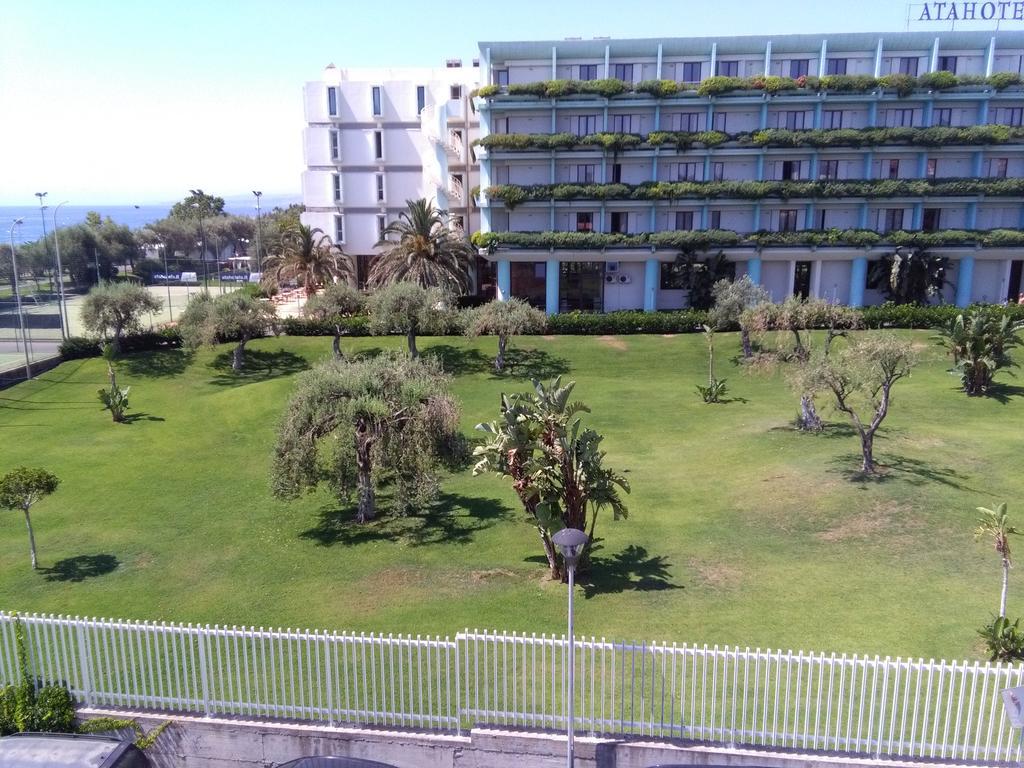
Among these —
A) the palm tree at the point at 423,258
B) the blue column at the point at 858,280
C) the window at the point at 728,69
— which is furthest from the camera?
the blue column at the point at 858,280

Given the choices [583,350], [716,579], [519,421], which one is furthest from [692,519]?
[583,350]

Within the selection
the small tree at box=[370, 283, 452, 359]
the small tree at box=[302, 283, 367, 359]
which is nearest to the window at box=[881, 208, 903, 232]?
the small tree at box=[370, 283, 452, 359]

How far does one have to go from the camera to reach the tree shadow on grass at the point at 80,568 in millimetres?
21469

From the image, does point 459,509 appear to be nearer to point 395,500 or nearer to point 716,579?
point 395,500

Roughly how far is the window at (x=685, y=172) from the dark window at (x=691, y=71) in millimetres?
5521

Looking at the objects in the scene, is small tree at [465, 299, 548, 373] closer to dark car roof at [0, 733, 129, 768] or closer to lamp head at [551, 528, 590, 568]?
lamp head at [551, 528, 590, 568]

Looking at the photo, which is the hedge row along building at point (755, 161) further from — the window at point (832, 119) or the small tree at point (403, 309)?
the small tree at point (403, 309)

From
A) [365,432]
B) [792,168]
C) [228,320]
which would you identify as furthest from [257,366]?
[792,168]

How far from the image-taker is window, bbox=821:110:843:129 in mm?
54156

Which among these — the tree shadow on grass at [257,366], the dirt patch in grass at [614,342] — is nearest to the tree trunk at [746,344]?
the dirt patch in grass at [614,342]

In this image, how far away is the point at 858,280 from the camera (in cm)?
5625

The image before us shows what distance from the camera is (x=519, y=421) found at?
20.0m

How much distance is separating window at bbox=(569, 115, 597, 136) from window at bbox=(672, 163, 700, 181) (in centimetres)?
614

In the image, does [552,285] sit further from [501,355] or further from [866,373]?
[866,373]
